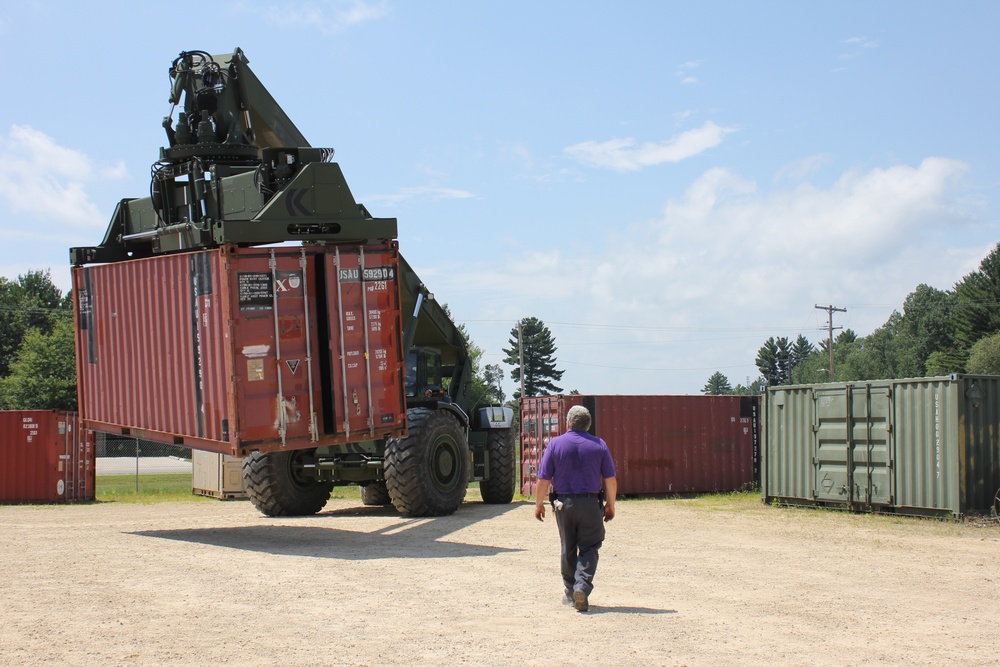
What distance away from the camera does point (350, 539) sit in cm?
1439

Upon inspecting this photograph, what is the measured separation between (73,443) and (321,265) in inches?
502

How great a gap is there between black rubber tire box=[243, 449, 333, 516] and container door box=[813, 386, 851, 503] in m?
9.06

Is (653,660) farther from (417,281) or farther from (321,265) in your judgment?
(417,281)

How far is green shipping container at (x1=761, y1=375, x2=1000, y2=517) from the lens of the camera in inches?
674

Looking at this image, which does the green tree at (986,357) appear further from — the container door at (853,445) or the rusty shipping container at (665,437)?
the container door at (853,445)

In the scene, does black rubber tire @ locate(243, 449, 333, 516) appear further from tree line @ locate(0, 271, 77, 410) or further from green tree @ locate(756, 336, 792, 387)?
green tree @ locate(756, 336, 792, 387)

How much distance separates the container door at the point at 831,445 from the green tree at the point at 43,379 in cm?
5507

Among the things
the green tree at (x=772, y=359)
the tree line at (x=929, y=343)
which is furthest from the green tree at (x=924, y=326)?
the green tree at (x=772, y=359)

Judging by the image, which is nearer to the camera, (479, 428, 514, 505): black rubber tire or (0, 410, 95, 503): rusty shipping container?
(479, 428, 514, 505): black rubber tire

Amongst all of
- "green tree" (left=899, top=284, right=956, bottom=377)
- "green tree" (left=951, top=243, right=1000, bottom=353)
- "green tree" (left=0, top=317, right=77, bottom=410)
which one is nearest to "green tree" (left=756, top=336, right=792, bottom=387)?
"green tree" (left=899, top=284, right=956, bottom=377)

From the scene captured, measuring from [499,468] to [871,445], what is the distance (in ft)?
22.8

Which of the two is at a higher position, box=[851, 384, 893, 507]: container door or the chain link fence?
box=[851, 384, 893, 507]: container door

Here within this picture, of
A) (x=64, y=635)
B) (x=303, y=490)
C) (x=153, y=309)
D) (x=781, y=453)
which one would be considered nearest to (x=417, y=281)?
(x=303, y=490)

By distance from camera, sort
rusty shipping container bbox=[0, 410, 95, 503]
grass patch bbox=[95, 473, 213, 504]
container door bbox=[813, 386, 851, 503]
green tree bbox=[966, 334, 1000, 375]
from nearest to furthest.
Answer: container door bbox=[813, 386, 851, 503], rusty shipping container bbox=[0, 410, 95, 503], grass patch bbox=[95, 473, 213, 504], green tree bbox=[966, 334, 1000, 375]
